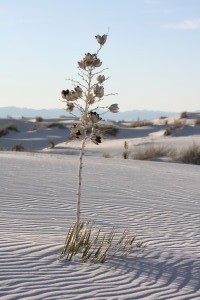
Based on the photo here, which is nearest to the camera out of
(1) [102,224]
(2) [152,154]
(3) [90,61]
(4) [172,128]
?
(3) [90,61]

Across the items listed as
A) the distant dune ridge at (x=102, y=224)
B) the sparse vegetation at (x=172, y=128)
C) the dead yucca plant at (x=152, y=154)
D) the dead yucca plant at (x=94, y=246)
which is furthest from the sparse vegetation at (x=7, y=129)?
the dead yucca plant at (x=94, y=246)

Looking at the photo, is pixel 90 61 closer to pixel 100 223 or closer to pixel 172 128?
pixel 100 223

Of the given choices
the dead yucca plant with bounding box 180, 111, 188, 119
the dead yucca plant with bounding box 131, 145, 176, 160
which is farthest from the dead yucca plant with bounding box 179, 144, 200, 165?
the dead yucca plant with bounding box 180, 111, 188, 119

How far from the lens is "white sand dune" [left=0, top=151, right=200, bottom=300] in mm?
5590

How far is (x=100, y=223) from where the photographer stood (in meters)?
9.02

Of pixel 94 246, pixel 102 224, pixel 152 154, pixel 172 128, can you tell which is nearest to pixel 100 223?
pixel 102 224

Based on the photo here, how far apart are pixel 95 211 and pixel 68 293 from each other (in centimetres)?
483

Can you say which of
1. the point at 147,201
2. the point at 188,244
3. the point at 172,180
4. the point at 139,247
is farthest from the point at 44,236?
the point at 172,180

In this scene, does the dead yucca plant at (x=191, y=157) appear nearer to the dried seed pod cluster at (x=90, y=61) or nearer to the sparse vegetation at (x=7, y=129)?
the sparse vegetation at (x=7, y=129)

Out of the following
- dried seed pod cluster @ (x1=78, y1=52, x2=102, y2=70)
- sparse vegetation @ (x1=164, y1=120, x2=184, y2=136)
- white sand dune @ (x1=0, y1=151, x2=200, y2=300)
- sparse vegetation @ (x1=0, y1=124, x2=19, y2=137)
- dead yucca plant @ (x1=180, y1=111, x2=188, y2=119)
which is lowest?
white sand dune @ (x1=0, y1=151, x2=200, y2=300)

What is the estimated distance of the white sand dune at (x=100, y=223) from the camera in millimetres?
5590

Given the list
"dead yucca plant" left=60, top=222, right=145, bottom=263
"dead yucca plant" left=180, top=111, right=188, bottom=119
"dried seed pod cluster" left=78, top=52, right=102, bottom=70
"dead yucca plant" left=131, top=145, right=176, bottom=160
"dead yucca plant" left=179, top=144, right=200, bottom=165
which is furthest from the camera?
"dead yucca plant" left=180, top=111, right=188, bottom=119

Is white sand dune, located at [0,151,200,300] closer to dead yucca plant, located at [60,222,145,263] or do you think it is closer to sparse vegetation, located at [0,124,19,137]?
dead yucca plant, located at [60,222,145,263]

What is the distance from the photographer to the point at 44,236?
757 centimetres
